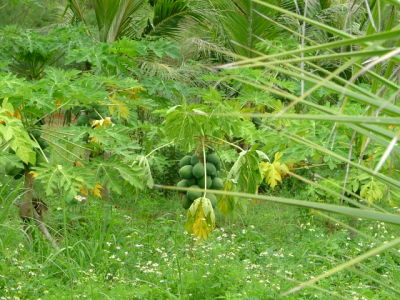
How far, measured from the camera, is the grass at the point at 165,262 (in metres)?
3.87

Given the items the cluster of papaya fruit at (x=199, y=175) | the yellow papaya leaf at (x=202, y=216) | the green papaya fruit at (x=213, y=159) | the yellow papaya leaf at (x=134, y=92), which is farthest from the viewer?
the yellow papaya leaf at (x=134, y=92)

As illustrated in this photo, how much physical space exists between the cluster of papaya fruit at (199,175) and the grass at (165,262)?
0.21 metres

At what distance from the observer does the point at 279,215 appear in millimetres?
7477

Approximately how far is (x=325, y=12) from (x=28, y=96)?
20.6 ft

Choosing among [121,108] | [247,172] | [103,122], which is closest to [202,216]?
[247,172]

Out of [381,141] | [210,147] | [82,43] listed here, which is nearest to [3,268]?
[210,147]

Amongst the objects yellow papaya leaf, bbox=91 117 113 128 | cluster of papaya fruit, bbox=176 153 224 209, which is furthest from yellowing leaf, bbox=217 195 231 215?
yellow papaya leaf, bbox=91 117 113 128

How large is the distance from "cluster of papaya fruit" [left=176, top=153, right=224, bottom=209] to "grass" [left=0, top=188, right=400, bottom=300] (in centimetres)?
21

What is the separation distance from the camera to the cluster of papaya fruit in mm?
4695

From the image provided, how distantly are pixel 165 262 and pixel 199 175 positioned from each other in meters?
0.59

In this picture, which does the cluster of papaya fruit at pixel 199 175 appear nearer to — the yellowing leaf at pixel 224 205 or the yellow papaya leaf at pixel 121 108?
the yellowing leaf at pixel 224 205

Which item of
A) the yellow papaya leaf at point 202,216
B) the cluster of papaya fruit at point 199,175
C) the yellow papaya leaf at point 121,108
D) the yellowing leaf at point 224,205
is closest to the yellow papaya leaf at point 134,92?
the yellow papaya leaf at point 121,108

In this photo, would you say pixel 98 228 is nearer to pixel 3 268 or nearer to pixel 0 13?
pixel 3 268

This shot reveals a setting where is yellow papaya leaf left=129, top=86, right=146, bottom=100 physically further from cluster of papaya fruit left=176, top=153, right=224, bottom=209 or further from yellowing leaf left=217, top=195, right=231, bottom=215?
yellowing leaf left=217, top=195, right=231, bottom=215
